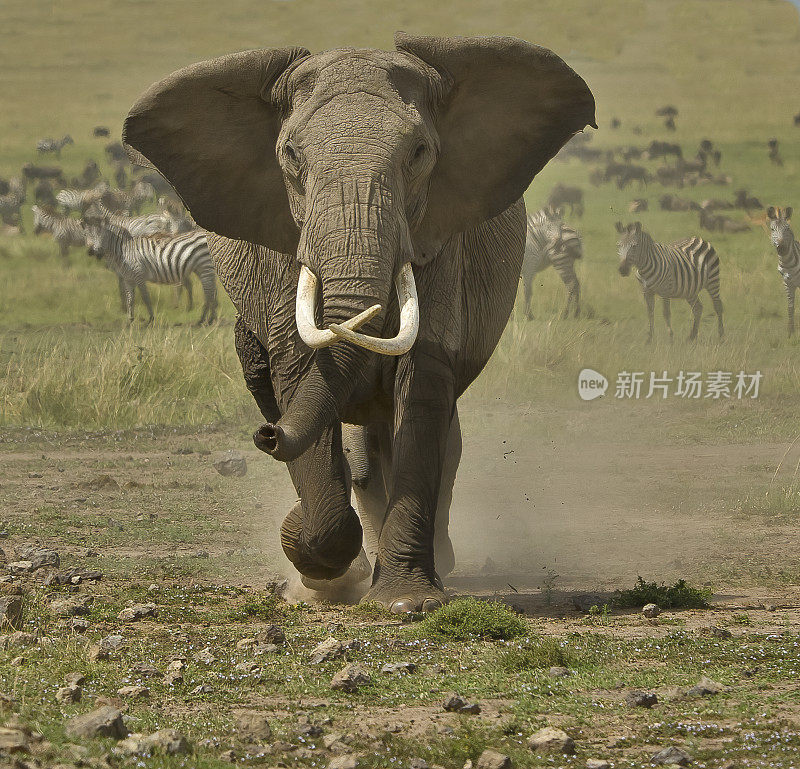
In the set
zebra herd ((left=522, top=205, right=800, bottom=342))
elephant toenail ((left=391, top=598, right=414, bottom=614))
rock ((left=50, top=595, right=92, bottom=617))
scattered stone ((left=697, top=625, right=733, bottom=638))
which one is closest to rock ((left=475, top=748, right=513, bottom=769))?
scattered stone ((left=697, top=625, right=733, bottom=638))

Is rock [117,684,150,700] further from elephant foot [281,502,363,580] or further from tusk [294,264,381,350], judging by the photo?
elephant foot [281,502,363,580]

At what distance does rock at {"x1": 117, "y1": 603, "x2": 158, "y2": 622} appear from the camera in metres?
5.61

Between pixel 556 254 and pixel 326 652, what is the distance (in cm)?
1556

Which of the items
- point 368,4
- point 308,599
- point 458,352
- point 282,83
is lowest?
point 308,599

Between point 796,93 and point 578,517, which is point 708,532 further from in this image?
point 796,93

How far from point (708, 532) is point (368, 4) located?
3702 cm

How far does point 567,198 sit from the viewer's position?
28.3 metres

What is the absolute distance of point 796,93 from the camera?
3491cm

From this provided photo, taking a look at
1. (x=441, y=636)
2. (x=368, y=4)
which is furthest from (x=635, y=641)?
(x=368, y=4)

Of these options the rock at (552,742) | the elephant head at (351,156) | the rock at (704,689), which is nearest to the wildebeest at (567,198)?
the elephant head at (351,156)

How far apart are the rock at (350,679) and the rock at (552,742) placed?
0.73 metres

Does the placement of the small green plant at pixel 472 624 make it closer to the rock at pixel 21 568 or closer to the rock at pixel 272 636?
the rock at pixel 272 636

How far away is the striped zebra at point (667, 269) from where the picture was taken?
1892cm

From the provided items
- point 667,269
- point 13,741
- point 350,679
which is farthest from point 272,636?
point 667,269
